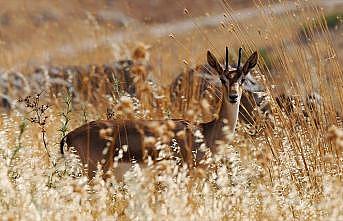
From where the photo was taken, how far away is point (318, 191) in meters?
5.65

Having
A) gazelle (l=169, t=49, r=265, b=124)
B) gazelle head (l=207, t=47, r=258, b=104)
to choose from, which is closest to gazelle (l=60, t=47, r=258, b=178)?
gazelle head (l=207, t=47, r=258, b=104)

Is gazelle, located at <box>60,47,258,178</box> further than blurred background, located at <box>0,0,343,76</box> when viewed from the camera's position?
No

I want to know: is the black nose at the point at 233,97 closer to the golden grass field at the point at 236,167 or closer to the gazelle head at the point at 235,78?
the gazelle head at the point at 235,78

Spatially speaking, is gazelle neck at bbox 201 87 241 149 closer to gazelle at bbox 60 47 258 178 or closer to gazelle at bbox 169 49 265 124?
gazelle at bbox 60 47 258 178

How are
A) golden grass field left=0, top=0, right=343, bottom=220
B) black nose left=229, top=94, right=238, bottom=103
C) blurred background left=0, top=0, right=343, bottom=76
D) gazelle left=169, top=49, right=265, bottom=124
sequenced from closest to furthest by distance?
golden grass field left=0, top=0, right=343, bottom=220 → black nose left=229, top=94, right=238, bottom=103 → gazelle left=169, top=49, right=265, bottom=124 → blurred background left=0, top=0, right=343, bottom=76

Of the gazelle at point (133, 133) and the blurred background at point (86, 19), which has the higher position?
the blurred background at point (86, 19)

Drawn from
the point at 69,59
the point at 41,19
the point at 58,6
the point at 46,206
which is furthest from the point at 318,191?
the point at 58,6

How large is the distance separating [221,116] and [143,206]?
2.96 metres

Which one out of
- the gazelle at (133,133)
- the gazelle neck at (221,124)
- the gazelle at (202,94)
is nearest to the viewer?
the gazelle at (133,133)

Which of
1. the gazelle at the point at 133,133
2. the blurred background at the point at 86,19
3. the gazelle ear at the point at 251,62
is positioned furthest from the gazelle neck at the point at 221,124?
the blurred background at the point at 86,19

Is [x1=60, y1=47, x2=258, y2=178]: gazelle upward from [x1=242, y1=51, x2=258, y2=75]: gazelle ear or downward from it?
downward

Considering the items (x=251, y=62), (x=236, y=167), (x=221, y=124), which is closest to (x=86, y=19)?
(x=221, y=124)

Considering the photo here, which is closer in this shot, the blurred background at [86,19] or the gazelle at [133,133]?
the gazelle at [133,133]

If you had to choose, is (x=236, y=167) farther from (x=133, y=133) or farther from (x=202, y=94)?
(x=202, y=94)
